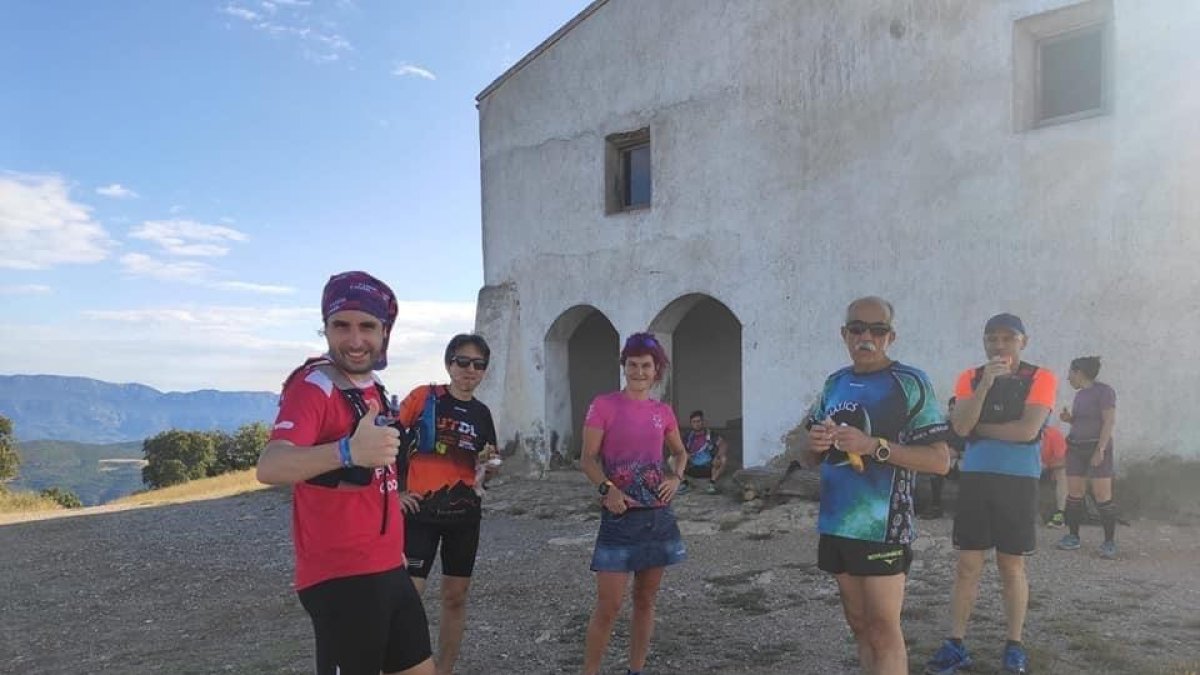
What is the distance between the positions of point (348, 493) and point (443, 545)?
1592mm

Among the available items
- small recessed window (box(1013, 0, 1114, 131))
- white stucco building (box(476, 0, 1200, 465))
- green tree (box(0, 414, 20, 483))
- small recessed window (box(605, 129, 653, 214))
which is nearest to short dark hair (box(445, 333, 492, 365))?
white stucco building (box(476, 0, 1200, 465))

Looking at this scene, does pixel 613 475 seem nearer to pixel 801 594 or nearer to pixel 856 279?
pixel 801 594

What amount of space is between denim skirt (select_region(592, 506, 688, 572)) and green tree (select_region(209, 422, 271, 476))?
122 feet

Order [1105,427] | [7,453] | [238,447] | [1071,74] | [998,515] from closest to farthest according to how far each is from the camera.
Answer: [998,515]
[1105,427]
[1071,74]
[7,453]
[238,447]

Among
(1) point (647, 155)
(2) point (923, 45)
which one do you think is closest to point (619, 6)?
(1) point (647, 155)

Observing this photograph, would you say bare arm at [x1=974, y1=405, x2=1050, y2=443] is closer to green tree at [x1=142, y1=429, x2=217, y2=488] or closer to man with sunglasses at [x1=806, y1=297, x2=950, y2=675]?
man with sunglasses at [x1=806, y1=297, x2=950, y2=675]

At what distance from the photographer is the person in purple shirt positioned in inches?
260

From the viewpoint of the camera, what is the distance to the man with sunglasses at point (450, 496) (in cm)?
391

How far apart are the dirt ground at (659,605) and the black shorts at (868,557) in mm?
1552

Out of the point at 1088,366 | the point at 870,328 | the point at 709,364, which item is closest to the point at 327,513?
the point at 870,328

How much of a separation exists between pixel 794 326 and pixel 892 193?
6.48 ft

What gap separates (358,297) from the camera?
2602 mm

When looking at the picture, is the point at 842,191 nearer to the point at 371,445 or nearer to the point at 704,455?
the point at 704,455

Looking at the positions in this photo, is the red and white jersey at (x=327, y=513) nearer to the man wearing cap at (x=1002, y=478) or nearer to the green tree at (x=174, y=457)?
the man wearing cap at (x=1002, y=478)
